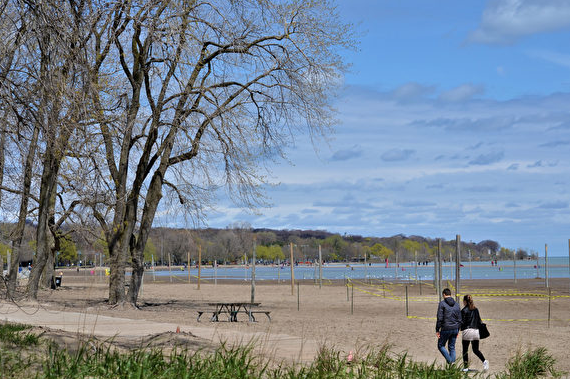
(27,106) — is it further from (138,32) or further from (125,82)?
(125,82)

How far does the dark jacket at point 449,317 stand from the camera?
46.2 feet

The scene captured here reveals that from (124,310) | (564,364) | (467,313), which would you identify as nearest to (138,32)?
(124,310)

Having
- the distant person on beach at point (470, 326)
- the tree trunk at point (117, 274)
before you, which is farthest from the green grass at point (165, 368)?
the tree trunk at point (117, 274)

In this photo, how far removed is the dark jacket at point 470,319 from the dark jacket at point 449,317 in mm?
258

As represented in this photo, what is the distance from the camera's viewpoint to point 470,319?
14406 mm

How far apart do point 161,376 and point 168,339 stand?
5.16 m

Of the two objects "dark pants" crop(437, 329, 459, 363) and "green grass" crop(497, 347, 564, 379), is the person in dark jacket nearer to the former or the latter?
"dark pants" crop(437, 329, 459, 363)

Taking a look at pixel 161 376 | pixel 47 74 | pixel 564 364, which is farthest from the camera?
pixel 564 364

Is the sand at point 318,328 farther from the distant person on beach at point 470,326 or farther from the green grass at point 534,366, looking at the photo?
the distant person on beach at point 470,326

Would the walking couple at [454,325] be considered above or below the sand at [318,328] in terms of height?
above

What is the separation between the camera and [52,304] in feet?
96.7

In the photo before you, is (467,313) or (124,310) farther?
(124,310)

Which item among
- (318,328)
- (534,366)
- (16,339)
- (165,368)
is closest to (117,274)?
(318,328)

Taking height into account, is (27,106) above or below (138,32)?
below
